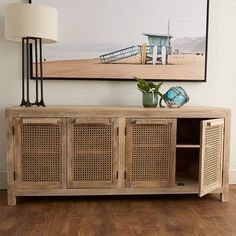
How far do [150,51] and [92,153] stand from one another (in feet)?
3.45

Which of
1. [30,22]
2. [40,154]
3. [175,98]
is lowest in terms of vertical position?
[40,154]

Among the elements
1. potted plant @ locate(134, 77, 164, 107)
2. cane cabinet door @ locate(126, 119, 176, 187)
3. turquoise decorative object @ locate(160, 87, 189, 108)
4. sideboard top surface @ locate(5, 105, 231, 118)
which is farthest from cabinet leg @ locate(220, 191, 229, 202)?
potted plant @ locate(134, 77, 164, 107)

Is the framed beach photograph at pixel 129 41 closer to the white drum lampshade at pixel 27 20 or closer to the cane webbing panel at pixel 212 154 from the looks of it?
the white drum lampshade at pixel 27 20

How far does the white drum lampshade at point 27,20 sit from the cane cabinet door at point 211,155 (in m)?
1.35

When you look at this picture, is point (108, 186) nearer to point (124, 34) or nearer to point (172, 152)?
point (172, 152)

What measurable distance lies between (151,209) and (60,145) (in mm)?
808

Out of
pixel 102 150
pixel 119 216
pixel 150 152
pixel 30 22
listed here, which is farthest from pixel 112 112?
pixel 30 22

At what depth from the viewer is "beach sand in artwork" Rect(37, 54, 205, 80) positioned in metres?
2.84

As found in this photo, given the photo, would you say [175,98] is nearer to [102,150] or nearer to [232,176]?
[102,150]

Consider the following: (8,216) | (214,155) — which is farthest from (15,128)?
(214,155)

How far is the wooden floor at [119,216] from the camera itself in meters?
2.03

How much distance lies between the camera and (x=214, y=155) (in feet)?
8.35

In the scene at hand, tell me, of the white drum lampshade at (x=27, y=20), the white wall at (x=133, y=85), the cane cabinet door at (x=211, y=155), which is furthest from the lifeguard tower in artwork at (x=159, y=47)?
the white drum lampshade at (x=27, y=20)

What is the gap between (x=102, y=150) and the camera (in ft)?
8.17
